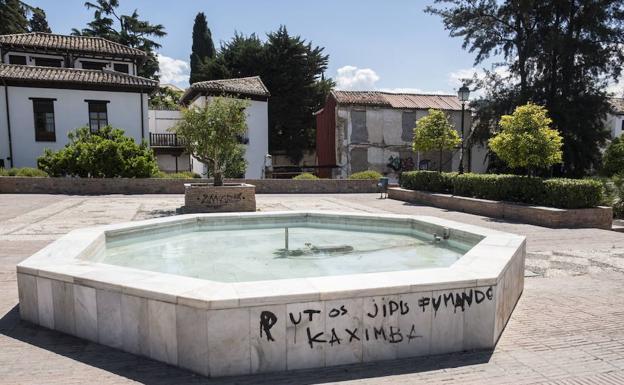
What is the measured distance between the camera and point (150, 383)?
3.50 meters

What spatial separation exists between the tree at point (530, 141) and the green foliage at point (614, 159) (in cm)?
1536

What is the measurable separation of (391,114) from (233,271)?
2734cm

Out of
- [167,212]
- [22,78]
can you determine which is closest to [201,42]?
[22,78]

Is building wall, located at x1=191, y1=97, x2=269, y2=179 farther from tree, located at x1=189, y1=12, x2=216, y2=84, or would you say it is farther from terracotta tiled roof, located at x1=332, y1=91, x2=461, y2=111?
tree, located at x1=189, y1=12, x2=216, y2=84

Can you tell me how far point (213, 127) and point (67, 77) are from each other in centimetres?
1781

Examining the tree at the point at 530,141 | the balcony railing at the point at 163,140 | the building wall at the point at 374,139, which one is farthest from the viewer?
the balcony railing at the point at 163,140

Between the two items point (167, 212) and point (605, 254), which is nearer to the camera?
point (605, 254)

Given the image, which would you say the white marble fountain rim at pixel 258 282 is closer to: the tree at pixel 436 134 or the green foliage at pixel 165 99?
the tree at pixel 436 134

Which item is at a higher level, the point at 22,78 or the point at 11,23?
the point at 11,23

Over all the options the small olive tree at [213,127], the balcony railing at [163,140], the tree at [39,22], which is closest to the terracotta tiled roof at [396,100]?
the balcony railing at [163,140]

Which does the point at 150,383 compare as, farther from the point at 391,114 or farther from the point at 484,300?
the point at 391,114

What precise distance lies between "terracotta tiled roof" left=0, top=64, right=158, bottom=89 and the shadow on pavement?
26581mm

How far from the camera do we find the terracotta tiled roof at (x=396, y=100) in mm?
31297

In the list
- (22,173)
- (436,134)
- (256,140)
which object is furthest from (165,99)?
(436,134)
